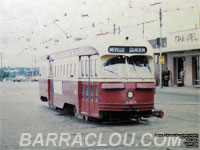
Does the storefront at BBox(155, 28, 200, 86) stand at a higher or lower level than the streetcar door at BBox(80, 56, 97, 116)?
higher

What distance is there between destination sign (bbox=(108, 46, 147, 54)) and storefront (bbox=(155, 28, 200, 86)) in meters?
24.1

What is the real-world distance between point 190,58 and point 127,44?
92.5 feet

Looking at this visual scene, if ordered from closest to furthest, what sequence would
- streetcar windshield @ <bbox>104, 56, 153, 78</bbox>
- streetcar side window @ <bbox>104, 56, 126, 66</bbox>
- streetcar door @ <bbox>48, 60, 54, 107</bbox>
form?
streetcar windshield @ <bbox>104, 56, 153, 78</bbox> → streetcar side window @ <bbox>104, 56, 126, 66</bbox> → streetcar door @ <bbox>48, 60, 54, 107</bbox>

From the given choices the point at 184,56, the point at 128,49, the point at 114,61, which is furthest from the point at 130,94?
the point at 184,56

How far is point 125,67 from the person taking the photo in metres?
13.2

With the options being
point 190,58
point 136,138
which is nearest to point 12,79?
point 190,58

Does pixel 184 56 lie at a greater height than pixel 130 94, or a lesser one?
greater

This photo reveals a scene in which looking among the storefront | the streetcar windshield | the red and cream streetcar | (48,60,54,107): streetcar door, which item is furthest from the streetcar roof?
the storefront

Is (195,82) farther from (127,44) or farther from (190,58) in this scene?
(127,44)

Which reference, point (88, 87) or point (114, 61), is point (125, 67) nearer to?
point (114, 61)

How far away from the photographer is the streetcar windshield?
13.1m

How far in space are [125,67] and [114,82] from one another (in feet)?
2.04

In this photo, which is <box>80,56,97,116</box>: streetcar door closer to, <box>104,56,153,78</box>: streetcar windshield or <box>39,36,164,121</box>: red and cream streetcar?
<box>39,36,164,121</box>: red and cream streetcar

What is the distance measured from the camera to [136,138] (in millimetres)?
10562
